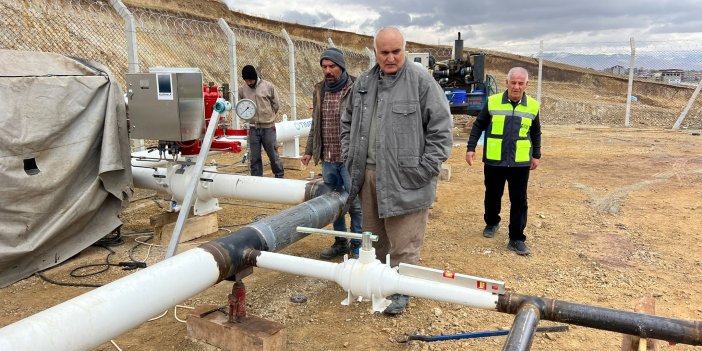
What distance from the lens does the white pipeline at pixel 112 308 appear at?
183 cm

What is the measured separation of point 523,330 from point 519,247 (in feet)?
9.46

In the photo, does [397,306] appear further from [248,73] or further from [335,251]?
[248,73]

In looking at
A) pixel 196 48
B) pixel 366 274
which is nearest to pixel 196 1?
pixel 196 48

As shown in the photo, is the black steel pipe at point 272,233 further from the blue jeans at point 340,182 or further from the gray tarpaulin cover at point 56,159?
the gray tarpaulin cover at point 56,159

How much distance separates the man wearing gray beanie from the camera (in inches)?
172

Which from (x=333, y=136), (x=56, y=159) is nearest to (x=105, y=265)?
(x=56, y=159)

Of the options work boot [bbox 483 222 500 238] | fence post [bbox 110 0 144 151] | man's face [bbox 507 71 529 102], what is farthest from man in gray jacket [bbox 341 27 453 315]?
fence post [bbox 110 0 144 151]

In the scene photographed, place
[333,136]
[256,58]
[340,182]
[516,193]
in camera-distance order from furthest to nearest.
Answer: [256,58] < [516,193] < [340,182] < [333,136]

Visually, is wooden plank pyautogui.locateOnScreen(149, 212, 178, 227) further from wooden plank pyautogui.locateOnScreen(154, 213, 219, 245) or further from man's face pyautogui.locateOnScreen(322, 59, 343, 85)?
man's face pyautogui.locateOnScreen(322, 59, 343, 85)

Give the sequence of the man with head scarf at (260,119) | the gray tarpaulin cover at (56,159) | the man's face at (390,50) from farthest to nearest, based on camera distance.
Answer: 1. the man with head scarf at (260,119)
2. the gray tarpaulin cover at (56,159)
3. the man's face at (390,50)


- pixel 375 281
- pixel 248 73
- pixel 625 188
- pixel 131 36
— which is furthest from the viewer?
pixel 625 188

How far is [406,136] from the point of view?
320cm

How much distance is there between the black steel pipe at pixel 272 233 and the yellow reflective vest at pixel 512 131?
1481mm

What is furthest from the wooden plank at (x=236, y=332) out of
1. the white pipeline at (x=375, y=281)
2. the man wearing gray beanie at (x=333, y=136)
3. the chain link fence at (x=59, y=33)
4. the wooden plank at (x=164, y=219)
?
the chain link fence at (x=59, y=33)
